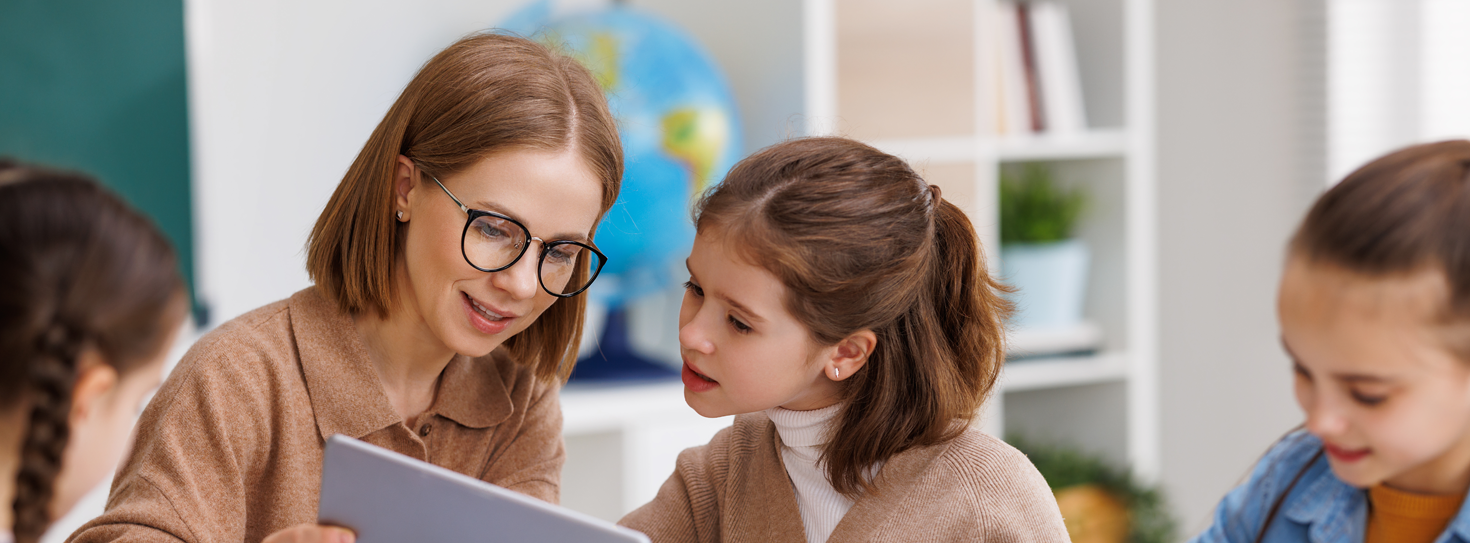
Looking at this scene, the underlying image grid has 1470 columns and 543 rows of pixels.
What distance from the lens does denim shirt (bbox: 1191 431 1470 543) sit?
84cm

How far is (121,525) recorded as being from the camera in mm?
958

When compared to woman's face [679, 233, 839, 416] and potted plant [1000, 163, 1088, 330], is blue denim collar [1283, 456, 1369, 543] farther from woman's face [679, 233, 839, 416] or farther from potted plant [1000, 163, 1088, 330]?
potted plant [1000, 163, 1088, 330]

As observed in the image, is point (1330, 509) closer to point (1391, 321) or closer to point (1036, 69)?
point (1391, 321)

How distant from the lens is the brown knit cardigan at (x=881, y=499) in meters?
0.97

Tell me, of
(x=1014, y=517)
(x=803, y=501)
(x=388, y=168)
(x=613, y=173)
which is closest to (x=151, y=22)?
(x=388, y=168)

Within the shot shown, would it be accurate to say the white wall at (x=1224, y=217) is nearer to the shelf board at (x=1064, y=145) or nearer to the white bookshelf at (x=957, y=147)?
the white bookshelf at (x=957, y=147)

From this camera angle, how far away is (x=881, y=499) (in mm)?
1019

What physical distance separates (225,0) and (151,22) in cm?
16

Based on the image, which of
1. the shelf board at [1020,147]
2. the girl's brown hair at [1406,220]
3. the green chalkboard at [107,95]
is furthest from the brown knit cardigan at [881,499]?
the green chalkboard at [107,95]

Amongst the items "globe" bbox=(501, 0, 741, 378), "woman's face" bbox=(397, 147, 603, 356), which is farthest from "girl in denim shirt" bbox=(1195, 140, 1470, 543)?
"globe" bbox=(501, 0, 741, 378)

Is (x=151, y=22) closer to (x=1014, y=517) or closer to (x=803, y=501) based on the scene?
(x=803, y=501)

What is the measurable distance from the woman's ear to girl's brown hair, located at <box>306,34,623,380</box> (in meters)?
0.38

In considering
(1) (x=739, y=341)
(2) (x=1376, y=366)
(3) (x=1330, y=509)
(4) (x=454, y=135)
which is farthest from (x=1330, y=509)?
(4) (x=454, y=135)

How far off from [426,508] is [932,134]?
1645 mm
